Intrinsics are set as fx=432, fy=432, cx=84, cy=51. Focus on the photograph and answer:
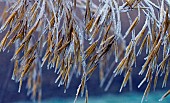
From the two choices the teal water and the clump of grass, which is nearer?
the clump of grass

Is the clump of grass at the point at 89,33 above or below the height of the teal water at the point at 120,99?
above

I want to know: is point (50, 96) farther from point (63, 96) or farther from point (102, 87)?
point (102, 87)

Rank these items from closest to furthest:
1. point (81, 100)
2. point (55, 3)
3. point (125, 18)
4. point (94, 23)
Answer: point (94, 23), point (55, 3), point (125, 18), point (81, 100)

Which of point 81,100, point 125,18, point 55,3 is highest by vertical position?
point 125,18

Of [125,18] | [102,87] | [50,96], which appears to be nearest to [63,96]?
[50,96]

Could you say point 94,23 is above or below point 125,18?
below

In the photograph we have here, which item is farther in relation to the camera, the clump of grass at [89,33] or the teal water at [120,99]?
the teal water at [120,99]

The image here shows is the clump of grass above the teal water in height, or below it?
above

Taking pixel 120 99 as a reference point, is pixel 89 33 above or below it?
above

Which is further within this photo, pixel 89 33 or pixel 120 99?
pixel 120 99

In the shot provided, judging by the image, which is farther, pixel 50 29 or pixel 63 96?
pixel 63 96

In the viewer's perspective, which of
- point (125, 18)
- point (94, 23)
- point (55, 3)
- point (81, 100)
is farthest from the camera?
point (81, 100)
